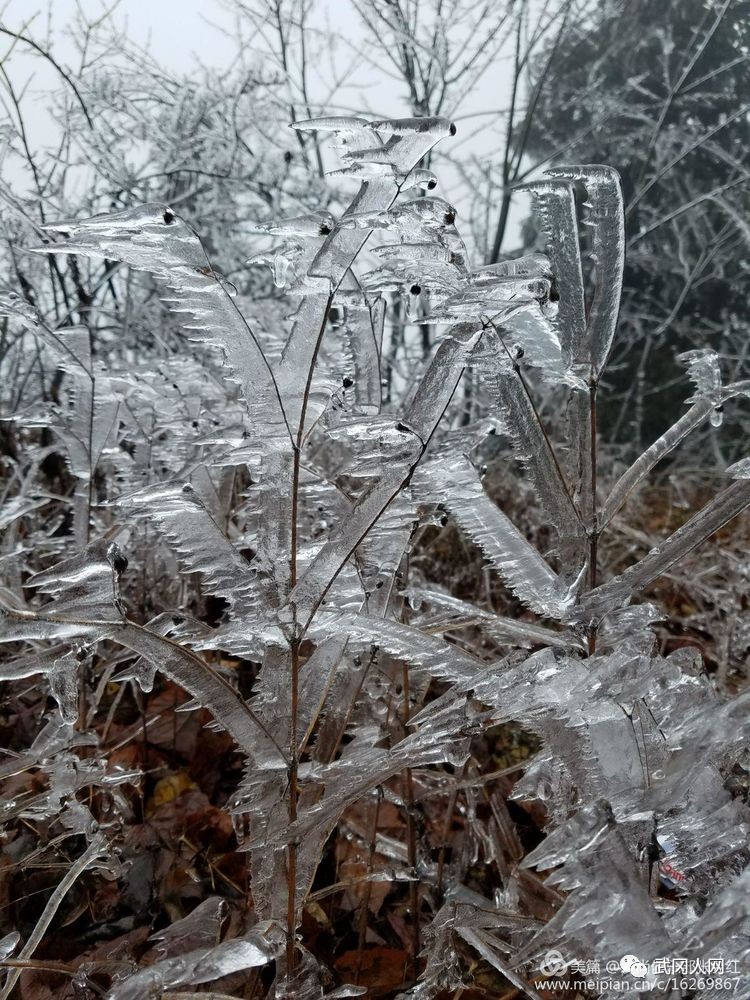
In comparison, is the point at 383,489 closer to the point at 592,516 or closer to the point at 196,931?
the point at 592,516

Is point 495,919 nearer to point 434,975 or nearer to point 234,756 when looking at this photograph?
point 434,975

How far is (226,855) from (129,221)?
976 millimetres

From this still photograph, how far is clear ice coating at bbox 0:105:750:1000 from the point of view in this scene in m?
0.55

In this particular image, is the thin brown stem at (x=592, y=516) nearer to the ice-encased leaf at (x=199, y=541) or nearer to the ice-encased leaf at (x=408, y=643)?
the ice-encased leaf at (x=408, y=643)

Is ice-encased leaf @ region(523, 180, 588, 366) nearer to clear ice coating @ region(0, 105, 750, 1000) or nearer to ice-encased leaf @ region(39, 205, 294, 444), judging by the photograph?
clear ice coating @ region(0, 105, 750, 1000)

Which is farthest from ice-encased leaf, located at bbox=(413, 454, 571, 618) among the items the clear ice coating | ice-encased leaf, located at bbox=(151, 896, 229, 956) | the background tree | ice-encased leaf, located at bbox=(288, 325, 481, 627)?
the background tree

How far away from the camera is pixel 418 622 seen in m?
0.92

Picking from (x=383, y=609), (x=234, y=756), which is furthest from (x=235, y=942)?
(x=234, y=756)

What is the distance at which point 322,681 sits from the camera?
0.75 meters

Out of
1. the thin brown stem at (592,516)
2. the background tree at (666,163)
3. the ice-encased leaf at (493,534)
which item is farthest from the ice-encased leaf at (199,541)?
the background tree at (666,163)

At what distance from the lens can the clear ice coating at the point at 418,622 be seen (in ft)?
1.82

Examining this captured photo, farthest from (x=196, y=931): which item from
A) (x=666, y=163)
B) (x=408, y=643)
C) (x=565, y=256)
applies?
(x=666, y=163)

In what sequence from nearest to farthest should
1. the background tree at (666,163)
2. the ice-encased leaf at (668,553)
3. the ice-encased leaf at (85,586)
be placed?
1. the ice-encased leaf at (85,586)
2. the ice-encased leaf at (668,553)
3. the background tree at (666,163)

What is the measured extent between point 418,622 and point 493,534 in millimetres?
206
